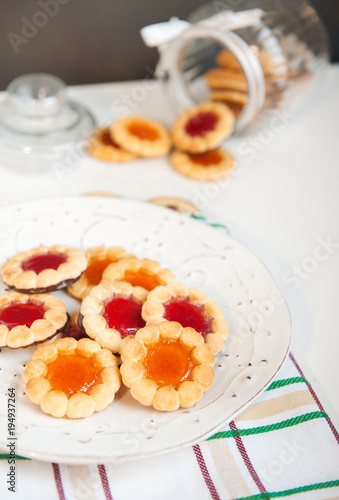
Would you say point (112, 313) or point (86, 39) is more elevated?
point (86, 39)

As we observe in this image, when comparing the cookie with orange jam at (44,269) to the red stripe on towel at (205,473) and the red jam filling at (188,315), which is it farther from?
the red stripe on towel at (205,473)

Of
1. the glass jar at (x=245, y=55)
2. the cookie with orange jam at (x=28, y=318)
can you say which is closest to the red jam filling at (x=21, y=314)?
the cookie with orange jam at (x=28, y=318)

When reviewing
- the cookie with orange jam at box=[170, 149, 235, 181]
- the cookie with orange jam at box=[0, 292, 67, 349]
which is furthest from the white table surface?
the cookie with orange jam at box=[0, 292, 67, 349]

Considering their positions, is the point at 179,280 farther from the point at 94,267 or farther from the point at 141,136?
the point at 141,136

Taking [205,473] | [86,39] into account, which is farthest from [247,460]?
[86,39]

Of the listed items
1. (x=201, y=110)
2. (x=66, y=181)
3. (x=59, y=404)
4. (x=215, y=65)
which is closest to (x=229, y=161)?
(x=201, y=110)

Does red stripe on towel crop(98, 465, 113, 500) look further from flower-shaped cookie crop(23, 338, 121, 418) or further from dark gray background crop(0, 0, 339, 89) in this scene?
dark gray background crop(0, 0, 339, 89)

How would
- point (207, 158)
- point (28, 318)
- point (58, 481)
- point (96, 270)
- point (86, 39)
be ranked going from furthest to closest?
1. point (86, 39)
2. point (207, 158)
3. point (96, 270)
4. point (28, 318)
5. point (58, 481)
